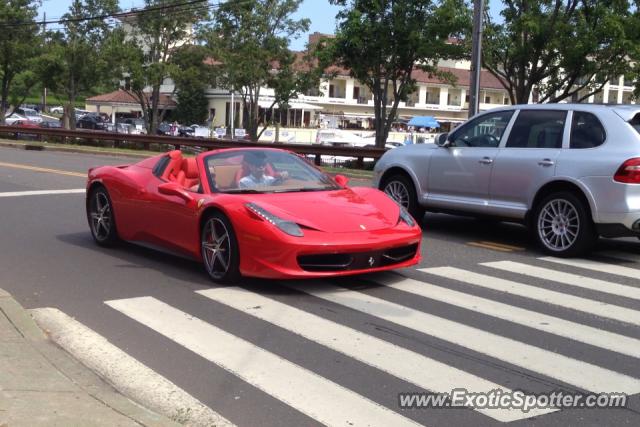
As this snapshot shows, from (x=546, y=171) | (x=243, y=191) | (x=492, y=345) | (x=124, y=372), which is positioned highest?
(x=546, y=171)

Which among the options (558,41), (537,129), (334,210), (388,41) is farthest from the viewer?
(388,41)

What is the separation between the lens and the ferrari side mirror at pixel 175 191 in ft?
25.4

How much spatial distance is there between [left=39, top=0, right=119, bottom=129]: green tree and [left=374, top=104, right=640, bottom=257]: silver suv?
3616 centimetres

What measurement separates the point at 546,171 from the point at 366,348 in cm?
459

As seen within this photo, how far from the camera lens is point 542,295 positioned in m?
7.11

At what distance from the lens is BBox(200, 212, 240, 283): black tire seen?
23.4 feet

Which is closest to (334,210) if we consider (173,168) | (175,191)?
(175,191)

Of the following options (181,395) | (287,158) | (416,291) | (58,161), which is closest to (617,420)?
Result: (181,395)

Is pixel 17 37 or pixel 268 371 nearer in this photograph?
pixel 268 371

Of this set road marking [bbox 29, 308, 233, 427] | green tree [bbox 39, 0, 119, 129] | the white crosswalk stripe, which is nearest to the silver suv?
the white crosswalk stripe

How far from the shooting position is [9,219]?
11.4 meters

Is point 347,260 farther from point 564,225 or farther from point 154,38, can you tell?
point 154,38

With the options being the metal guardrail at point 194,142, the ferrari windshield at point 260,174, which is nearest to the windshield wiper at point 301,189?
the ferrari windshield at point 260,174

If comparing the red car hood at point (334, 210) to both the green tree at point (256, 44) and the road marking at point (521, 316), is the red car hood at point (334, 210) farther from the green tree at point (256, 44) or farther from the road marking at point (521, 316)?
the green tree at point (256, 44)
